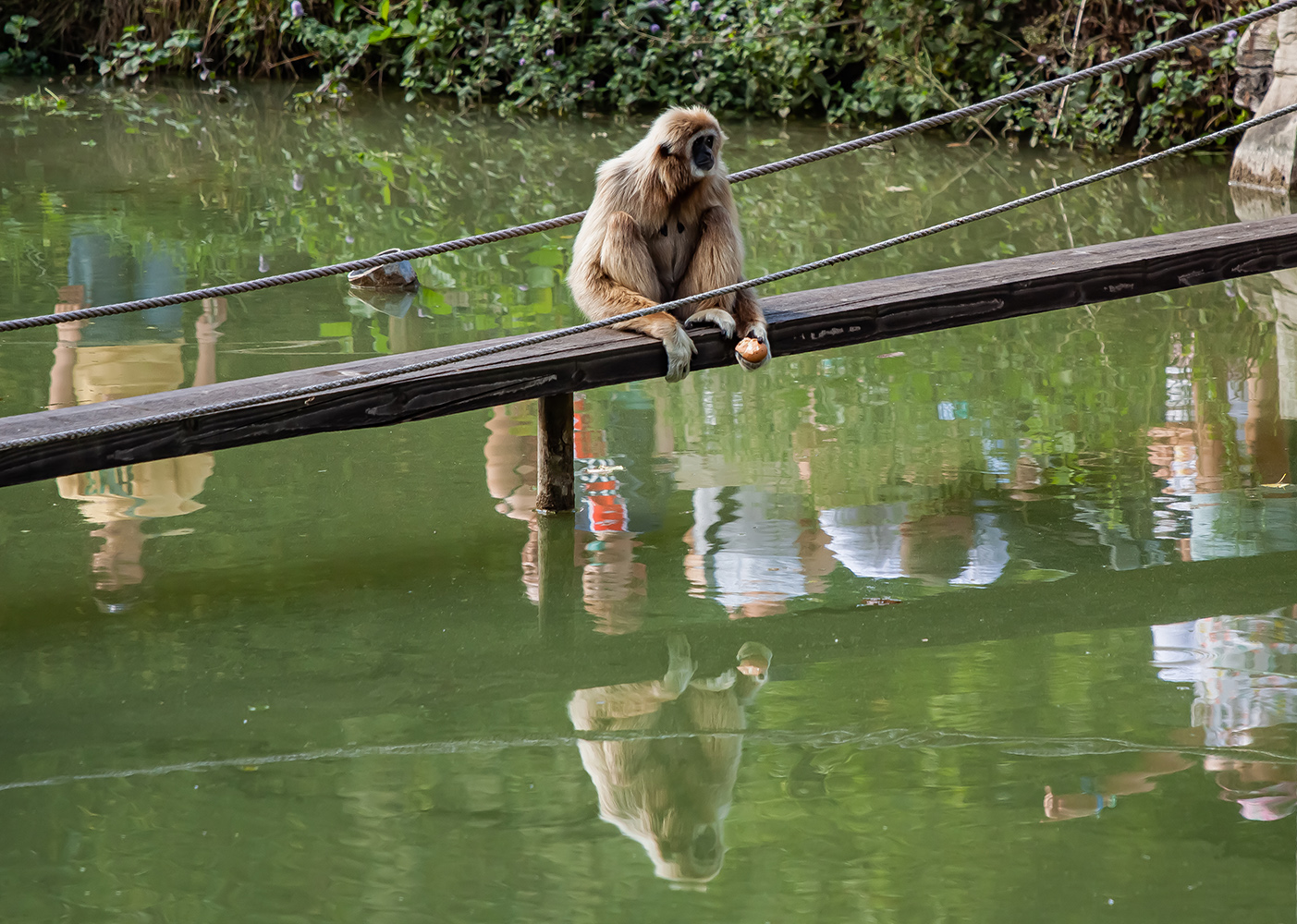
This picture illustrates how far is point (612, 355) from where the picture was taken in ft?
13.4

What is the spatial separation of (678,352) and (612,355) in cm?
20

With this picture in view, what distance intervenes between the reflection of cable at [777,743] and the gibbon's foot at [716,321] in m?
1.32

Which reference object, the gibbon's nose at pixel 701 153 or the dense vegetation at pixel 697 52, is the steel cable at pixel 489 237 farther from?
the dense vegetation at pixel 697 52

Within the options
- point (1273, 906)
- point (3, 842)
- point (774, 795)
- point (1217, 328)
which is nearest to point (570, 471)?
point (774, 795)

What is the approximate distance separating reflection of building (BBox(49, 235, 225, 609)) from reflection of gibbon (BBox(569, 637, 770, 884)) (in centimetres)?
158

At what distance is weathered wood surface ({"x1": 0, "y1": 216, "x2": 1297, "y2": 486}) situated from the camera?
362 cm

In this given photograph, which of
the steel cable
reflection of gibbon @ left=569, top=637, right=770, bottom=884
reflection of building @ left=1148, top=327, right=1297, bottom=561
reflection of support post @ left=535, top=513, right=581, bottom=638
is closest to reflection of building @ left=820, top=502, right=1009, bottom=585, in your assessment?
reflection of building @ left=1148, top=327, right=1297, bottom=561

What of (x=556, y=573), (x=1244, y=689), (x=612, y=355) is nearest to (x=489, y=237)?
(x=612, y=355)

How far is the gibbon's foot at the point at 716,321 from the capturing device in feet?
13.8

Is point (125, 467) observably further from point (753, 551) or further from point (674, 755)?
point (674, 755)

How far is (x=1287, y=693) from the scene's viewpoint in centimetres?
349

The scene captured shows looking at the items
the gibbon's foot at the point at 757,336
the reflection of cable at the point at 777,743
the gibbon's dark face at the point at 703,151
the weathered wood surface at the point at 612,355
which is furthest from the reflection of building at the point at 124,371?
the gibbon's dark face at the point at 703,151

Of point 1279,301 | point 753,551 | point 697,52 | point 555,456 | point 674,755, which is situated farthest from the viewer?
point 697,52

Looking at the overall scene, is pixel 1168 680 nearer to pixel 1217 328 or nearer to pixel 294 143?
pixel 1217 328
